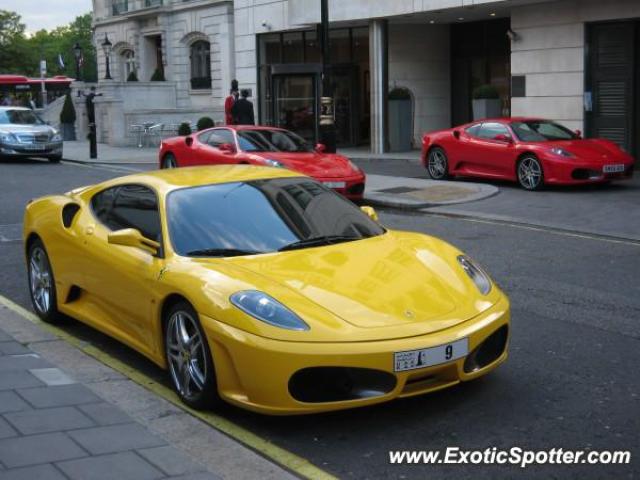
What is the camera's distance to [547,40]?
22.1 m

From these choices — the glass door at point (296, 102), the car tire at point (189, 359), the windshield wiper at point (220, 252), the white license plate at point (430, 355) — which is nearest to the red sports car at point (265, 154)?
the windshield wiper at point (220, 252)

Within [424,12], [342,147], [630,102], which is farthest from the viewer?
[342,147]

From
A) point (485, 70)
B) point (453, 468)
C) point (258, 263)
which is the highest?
point (485, 70)

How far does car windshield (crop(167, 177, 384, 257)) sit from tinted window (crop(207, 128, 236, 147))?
10.3 m

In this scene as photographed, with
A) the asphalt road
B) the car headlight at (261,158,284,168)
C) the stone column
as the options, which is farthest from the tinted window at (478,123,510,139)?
the stone column

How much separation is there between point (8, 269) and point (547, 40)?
15.4 metres

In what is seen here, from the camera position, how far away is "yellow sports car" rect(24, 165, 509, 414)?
4988 mm

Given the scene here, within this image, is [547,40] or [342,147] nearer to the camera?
[547,40]

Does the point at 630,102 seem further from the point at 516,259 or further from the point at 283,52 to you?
the point at 283,52

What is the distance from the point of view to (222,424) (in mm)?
5312

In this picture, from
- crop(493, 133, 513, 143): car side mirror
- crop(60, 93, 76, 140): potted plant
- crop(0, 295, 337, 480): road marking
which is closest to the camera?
crop(0, 295, 337, 480): road marking

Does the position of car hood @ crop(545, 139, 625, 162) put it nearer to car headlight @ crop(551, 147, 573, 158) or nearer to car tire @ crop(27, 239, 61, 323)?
car headlight @ crop(551, 147, 573, 158)

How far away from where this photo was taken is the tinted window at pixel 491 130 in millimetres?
17438

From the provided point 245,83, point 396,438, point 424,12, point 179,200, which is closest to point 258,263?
point 179,200
